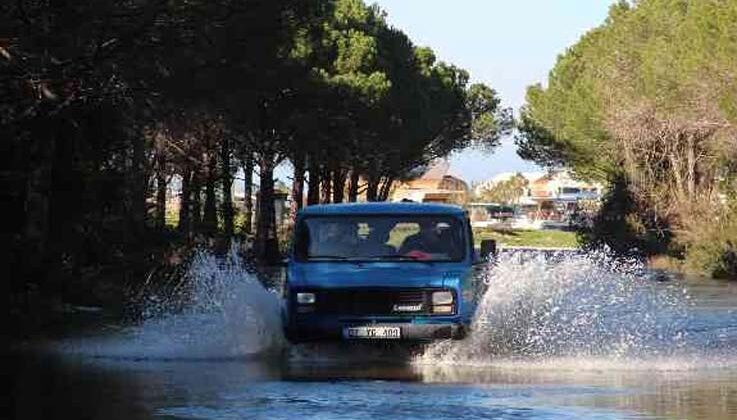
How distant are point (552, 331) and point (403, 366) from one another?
2.98 m

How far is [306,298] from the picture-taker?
16.8m

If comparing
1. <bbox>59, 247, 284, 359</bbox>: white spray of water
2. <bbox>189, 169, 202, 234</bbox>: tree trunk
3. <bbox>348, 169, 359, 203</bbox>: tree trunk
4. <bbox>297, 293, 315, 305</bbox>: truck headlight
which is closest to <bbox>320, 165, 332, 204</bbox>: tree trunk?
<bbox>348, 169, 359, 203</bbox>: tree trunk

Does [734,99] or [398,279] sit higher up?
[734,99]

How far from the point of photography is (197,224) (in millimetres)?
45750

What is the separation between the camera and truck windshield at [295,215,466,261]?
58.5ft

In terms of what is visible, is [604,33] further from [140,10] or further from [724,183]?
[140,10]

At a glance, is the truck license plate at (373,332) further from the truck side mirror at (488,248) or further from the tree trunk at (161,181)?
the tree trunk at (161,181)

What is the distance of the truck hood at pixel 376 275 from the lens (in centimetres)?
1677

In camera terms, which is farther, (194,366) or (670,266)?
(670,266)

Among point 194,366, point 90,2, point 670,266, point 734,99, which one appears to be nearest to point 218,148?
point 670,266

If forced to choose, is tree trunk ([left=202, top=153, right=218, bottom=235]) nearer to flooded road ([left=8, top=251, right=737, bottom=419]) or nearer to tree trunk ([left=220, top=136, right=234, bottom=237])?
tree trunk ([left=220, top=136, right=234, bottom=237])

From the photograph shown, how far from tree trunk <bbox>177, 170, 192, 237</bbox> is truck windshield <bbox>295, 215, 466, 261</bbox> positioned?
72.6ft

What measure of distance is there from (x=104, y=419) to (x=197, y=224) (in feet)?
111

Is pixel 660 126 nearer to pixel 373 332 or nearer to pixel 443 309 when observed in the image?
pixel 443 309
